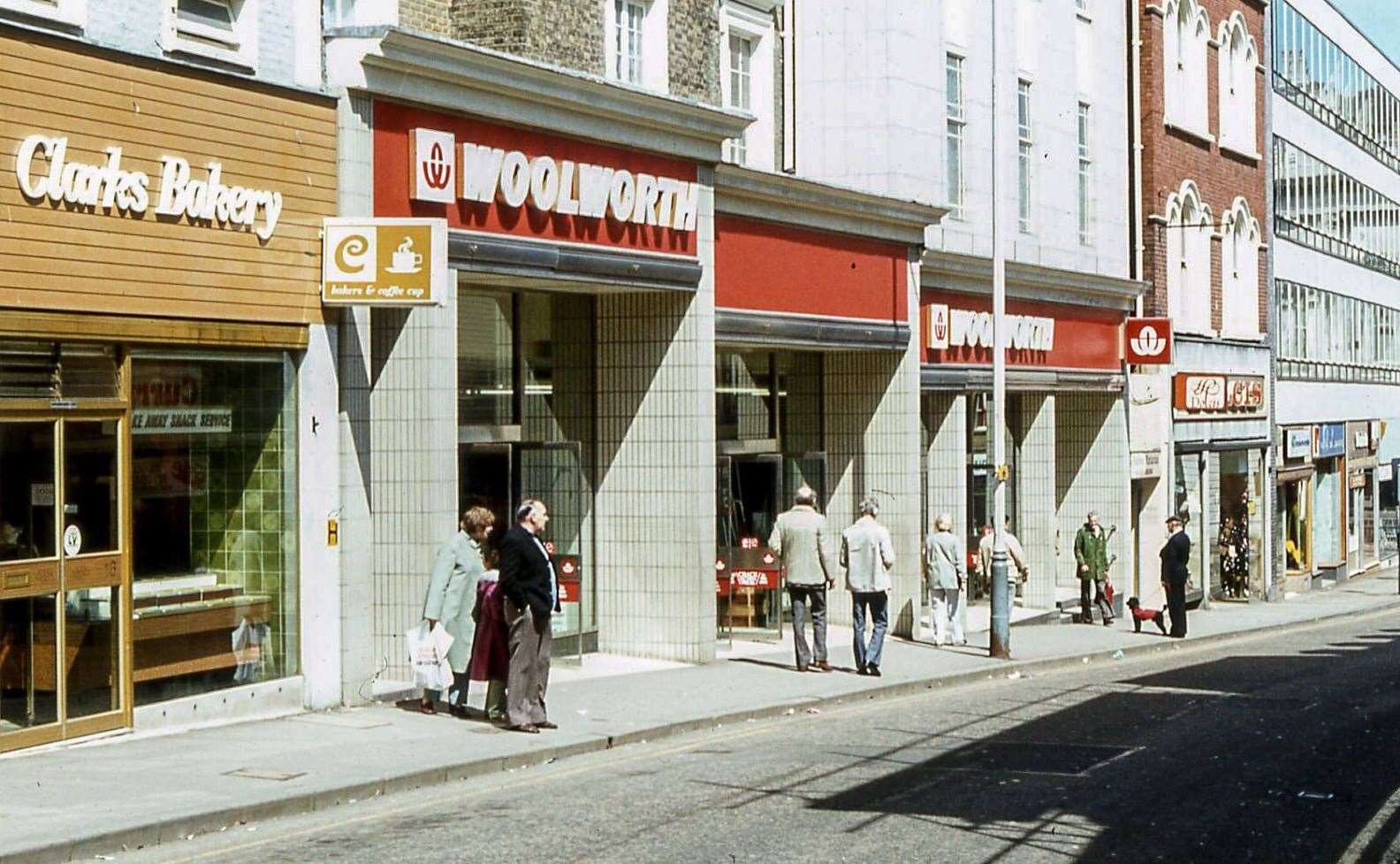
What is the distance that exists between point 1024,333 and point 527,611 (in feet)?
57.5

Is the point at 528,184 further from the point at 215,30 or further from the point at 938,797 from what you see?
the point at 938,797

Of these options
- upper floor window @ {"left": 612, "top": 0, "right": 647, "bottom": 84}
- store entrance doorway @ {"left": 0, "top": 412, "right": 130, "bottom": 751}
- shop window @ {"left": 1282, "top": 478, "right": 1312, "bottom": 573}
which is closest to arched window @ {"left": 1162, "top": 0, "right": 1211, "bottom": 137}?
shop window @ {"left": 1282, "top": 478, "right": 1312, "bottom": 573}

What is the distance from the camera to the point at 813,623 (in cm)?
2148

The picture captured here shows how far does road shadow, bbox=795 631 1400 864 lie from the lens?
11539 millimetres

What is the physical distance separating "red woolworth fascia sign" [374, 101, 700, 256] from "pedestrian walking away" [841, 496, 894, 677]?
346 cm

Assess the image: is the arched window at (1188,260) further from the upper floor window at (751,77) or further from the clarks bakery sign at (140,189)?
the clarks bakery sign at (140,189)

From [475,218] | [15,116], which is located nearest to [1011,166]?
[475,218]

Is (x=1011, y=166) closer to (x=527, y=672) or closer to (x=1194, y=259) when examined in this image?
(x=1194, y=259)

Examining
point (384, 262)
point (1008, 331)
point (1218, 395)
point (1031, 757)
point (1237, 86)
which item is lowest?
point (1031, 757)

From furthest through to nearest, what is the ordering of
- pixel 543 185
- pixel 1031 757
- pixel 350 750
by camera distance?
pixel 543 185 < pixel 1031 757 < pixel 350 750

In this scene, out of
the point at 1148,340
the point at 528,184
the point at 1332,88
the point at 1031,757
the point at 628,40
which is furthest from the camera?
the point at 1332,88

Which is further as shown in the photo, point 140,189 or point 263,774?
point 140,189

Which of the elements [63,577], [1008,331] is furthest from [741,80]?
[63,577]

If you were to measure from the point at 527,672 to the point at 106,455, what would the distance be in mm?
3488
